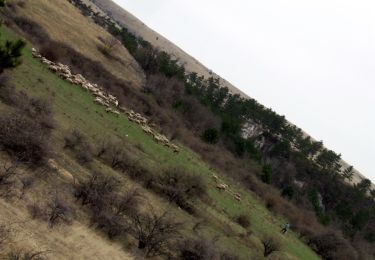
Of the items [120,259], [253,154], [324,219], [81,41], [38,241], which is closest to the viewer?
[38,241]

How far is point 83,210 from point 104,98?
88.1 ft

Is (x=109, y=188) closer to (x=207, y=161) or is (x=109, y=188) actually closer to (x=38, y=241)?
(x=38, y=241)

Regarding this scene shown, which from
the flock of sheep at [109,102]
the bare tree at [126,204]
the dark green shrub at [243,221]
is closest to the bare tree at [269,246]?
the dark green shrub at [243,221]

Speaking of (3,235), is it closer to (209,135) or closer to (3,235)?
(3,235)

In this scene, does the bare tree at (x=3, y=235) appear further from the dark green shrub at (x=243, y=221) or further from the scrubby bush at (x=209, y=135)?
the scrubby bush at (x=209, y=135)

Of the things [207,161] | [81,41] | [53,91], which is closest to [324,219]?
[207,161]

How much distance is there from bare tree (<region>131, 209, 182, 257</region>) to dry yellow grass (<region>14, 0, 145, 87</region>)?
128ft

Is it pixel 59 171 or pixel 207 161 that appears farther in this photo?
pixel 207 161

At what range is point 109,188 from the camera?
2348cm

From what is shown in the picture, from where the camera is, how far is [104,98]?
46656 millimetres

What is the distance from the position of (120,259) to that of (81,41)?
49.5 m

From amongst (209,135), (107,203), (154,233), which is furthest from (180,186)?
(209,135)

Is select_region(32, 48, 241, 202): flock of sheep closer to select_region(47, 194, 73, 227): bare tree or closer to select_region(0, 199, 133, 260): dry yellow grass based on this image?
select_region(47, 194, 73, 227): bare tree

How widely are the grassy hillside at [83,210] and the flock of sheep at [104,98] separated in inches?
36.7
